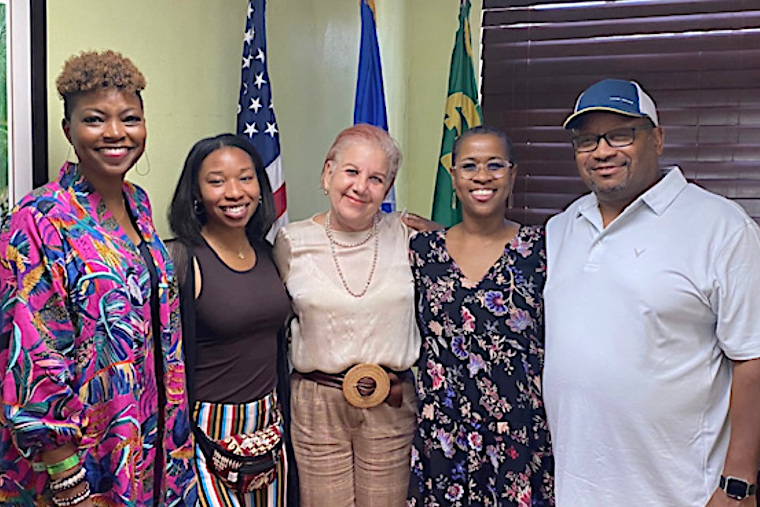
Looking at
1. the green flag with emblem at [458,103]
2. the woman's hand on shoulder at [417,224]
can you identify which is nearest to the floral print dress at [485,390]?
the woman's hand on shoulder at [417,224]

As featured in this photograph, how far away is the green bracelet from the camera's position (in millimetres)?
1487

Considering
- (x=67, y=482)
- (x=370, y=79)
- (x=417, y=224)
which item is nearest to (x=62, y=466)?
(x=67, y=482)

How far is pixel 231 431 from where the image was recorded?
203 centimetres

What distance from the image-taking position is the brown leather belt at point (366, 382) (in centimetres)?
221

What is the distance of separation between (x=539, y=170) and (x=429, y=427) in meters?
1.43

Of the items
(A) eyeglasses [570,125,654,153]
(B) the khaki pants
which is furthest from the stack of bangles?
(A) eyeglasses [570,125,654,153]

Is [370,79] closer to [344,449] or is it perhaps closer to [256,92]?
[256,92]

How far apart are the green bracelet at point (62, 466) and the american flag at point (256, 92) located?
125cm

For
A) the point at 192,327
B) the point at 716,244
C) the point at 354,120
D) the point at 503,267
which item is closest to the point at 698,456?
the point at 716,244

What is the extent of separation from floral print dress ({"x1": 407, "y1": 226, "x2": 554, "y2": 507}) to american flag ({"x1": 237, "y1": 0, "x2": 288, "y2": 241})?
0.77 metres

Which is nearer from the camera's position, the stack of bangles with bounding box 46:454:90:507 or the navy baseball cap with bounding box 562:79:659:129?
the stack of bangles with bounding box 46:454:90:507

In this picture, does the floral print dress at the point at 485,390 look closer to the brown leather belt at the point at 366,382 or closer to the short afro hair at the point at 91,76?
the brown leather belt at the point at 366,382

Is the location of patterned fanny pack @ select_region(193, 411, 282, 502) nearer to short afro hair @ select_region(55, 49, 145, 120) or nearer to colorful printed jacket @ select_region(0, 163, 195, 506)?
colorful printed jacket @ select_region(0, 163, 195, 506)

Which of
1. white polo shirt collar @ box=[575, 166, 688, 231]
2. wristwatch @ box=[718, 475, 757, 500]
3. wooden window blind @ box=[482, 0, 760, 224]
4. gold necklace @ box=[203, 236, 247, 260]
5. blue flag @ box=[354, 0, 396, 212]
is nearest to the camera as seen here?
wristwatch @ box=[718, 475, 757, 500]
